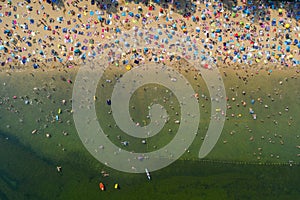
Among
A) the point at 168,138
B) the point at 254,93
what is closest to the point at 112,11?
the point at 168,138

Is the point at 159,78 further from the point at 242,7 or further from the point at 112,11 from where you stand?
the point at 242,7

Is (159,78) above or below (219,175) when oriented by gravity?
above

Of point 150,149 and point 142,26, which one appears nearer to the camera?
point 150,149

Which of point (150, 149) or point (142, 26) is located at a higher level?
point (142, 26)

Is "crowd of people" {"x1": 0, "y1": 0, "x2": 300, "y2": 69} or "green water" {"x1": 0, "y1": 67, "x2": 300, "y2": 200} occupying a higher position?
"crowd of people" {"x1": 0, "y1": 0, "x2": 300, "y2": 69}
